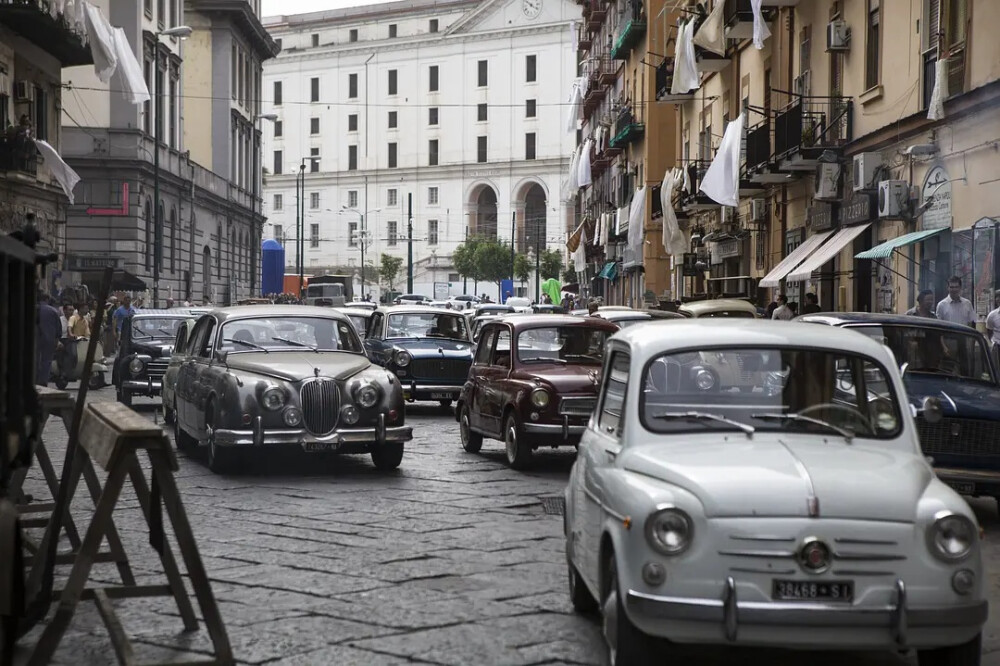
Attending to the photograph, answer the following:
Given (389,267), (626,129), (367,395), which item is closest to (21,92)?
(626,129)

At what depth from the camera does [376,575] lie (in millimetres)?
7812

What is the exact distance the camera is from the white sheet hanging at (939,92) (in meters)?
18.0

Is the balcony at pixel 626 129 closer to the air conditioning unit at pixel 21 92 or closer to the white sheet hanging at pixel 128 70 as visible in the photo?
the white sheet hanging at pixel 128 70

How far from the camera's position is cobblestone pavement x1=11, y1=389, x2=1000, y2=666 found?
6.09 m

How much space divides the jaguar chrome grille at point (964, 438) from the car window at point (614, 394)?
13.5 feet

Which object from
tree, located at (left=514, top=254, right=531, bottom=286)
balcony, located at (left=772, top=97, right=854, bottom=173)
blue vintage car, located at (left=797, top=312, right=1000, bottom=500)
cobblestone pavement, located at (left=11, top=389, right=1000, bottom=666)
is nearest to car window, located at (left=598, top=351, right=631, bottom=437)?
cobblestone pavement, located at (left=11, top=389, right=1000, bottom=666)

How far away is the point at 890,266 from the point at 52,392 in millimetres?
15132

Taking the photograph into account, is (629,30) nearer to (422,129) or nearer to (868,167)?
(868,167)

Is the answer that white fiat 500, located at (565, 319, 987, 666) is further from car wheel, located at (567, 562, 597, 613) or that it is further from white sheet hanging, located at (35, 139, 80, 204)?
white sheet hanging, located at (35, 139, 80, 204)

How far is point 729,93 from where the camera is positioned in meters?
32.2

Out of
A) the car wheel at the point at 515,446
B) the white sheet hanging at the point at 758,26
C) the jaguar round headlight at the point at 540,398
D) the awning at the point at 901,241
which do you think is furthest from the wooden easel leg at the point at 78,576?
the white sheet hanging at the point at 758,26

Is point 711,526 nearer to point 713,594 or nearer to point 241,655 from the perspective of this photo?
point 713,594

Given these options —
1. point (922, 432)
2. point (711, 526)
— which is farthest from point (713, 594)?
point (922, 432)

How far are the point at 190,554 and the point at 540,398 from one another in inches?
288
